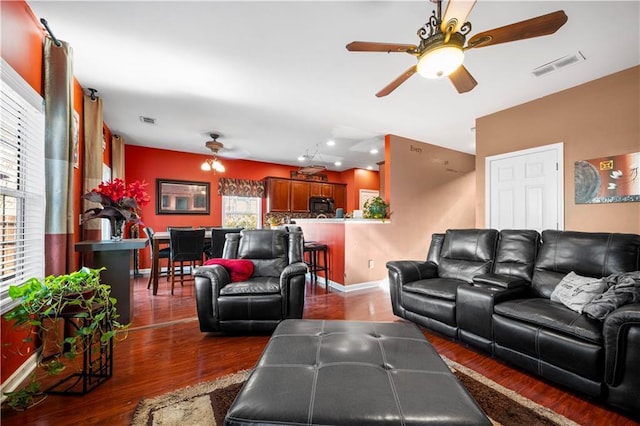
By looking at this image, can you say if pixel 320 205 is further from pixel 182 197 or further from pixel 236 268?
pixel 236 268

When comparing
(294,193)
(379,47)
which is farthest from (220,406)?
(294,193)

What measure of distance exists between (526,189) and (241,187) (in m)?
5.56

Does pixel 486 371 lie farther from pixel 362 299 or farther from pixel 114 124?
pixel 114 124

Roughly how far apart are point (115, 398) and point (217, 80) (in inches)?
116

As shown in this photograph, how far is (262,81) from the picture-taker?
294cm

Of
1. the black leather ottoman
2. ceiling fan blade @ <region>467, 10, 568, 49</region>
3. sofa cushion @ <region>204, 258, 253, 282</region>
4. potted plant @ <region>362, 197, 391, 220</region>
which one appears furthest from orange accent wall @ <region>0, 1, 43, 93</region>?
potted plant @ <region>362, 197, 391, 220</region>

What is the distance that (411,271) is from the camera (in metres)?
2.91

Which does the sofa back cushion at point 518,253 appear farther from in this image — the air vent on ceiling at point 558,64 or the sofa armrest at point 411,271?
the air vent on ceiling at point 558,64

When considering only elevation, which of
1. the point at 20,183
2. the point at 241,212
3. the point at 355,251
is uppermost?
the point at 20,183

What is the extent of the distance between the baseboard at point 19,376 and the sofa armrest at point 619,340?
3602 mm

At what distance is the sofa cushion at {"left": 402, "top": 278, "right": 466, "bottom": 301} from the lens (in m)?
2.46

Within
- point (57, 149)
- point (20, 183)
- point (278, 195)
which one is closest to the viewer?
point (20, 183)

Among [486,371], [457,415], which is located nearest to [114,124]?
[457,415]

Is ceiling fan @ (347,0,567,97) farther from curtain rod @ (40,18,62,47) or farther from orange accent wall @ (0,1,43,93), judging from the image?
curtain rod @ (40,18,62,47)
